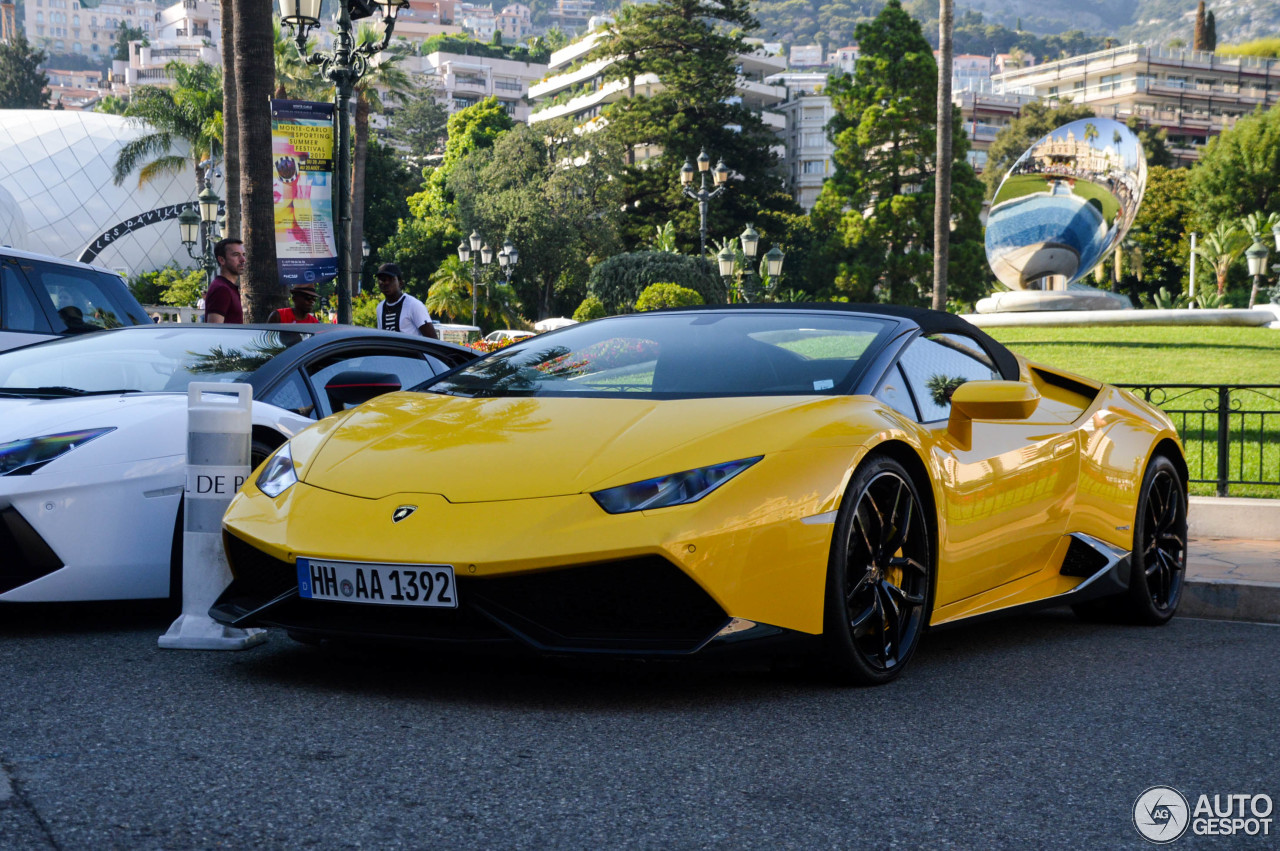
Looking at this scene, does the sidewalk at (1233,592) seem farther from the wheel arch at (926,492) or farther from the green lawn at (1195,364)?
the green lawn at (1195,364)

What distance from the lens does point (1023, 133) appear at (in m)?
105

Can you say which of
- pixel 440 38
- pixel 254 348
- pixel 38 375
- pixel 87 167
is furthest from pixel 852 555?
pixel 440 38

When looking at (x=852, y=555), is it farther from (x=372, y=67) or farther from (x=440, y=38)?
Answer: (x=440, y=38)

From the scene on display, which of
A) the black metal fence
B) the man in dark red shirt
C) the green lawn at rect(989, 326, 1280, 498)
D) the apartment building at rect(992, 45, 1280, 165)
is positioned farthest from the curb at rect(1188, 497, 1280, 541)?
the apartment building at rect(992, 45, 1280, 165)

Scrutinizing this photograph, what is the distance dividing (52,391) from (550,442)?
104 inches

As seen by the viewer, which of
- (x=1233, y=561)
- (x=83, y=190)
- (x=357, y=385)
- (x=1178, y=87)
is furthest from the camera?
(x=1178, y=87)

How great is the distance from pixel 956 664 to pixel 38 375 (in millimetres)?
3912

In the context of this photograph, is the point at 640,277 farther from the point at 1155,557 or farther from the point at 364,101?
the point at 1155,557

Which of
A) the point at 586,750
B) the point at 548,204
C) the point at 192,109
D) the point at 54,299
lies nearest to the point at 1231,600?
the point at 586,750

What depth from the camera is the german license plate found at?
357cm

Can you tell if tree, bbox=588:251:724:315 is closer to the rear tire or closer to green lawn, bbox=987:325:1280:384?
green lawn, bbox=987:325:1280:384

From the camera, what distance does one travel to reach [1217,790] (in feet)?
10.3

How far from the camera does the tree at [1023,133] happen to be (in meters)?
105

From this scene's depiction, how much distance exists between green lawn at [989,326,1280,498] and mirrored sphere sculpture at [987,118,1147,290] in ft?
30.0
